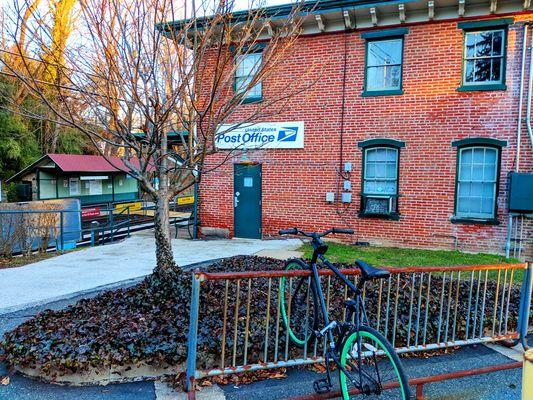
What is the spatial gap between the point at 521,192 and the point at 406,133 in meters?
2.95

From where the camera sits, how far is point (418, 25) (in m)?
10.2

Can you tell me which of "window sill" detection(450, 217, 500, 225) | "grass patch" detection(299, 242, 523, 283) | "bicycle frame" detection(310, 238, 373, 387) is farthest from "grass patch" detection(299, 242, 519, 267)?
"bicycle frame" detection(310, 238, 373, 387)

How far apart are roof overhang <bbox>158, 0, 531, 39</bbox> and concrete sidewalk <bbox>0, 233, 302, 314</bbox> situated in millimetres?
5493

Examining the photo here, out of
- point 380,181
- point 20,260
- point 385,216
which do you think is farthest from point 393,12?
point 20,260

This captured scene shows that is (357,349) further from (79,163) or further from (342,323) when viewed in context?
(79,163)

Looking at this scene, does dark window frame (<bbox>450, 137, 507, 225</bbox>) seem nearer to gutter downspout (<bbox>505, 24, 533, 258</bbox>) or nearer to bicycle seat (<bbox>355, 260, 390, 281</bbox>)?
gutter downspout (<bbox>505, 24, 533, 258</bbox>)

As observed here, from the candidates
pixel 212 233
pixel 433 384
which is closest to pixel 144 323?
pixel 433 384

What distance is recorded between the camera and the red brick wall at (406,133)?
9828 mm

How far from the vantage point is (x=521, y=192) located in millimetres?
9312

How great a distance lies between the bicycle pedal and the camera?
330 centimetres

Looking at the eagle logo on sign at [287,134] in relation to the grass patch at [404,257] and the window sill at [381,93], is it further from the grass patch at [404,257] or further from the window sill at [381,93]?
the grass patch at [404,257]

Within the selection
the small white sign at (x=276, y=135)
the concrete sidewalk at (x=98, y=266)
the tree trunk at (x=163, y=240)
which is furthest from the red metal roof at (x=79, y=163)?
the tree trunk at (x=163, y=240)

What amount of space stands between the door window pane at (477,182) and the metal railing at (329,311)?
438 cm

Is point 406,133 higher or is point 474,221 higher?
point 406,133
